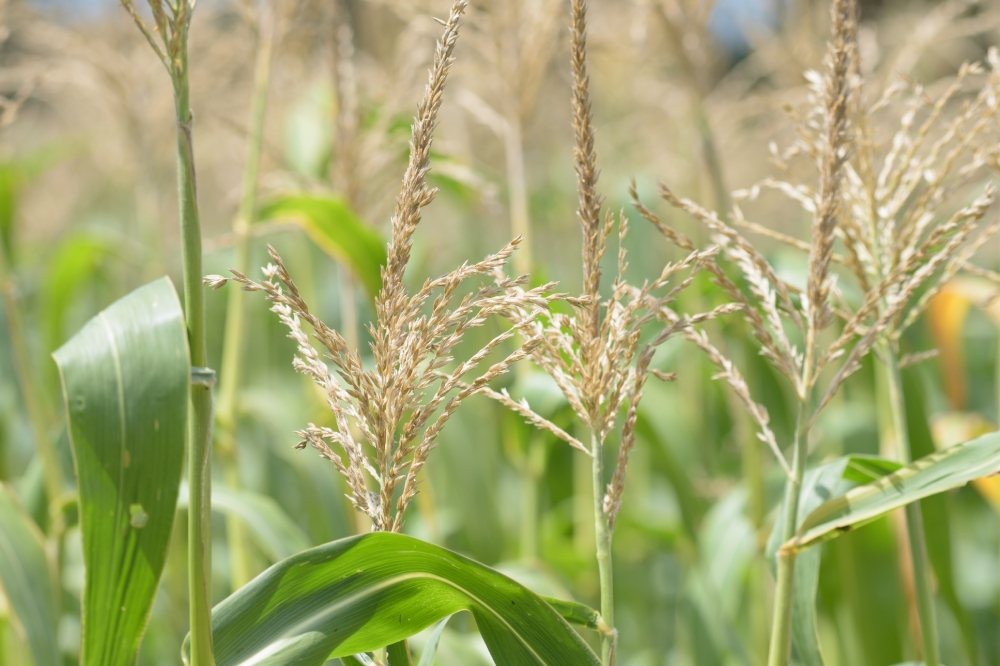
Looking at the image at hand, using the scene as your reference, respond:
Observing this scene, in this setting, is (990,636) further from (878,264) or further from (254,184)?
(254,184)

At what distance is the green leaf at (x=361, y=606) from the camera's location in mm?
759

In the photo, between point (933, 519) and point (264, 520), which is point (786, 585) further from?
point (264, 520)

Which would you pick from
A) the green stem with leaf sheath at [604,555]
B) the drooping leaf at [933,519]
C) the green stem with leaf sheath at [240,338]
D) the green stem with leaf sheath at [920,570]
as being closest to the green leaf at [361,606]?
the green stem with leaf sheath at [604,555]

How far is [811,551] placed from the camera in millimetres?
1051

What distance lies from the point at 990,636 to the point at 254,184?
104 inches

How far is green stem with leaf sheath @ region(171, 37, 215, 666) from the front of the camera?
2.40 ft

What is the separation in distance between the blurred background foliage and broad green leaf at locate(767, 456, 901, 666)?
0.41m

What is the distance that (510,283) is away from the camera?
2.52 ft

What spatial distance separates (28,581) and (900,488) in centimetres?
138

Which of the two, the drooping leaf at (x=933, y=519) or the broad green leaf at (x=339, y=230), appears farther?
the broad green leaf at (x=339, y=230)

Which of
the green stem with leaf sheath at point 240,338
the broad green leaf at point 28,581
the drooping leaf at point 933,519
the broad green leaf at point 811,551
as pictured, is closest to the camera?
the broad green leaf at point 811,551

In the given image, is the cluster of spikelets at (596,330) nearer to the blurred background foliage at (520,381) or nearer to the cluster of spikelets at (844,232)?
the cluster of spikelets at (844,232)

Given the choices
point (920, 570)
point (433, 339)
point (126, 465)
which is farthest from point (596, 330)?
point (920, 570)

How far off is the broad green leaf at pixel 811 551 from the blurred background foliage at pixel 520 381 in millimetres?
413
